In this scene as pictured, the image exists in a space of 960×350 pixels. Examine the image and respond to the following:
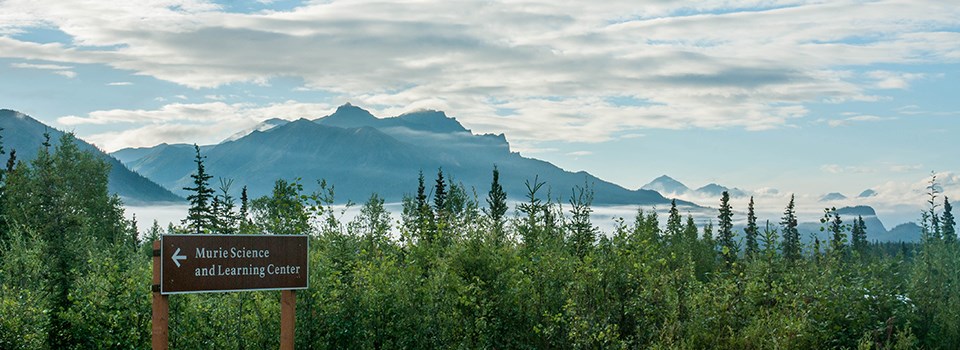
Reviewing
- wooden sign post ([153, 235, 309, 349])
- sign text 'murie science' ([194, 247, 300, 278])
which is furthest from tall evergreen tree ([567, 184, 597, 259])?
sign text 'murie science' ([194, 247, 300, 278])

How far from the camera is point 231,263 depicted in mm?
12562

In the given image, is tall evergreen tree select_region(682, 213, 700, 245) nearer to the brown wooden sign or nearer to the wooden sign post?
the wooden sign post

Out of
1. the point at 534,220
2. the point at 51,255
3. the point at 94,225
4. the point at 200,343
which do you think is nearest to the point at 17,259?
the point at 51,255

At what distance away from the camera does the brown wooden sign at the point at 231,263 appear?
12156 mm

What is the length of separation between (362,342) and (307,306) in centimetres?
100

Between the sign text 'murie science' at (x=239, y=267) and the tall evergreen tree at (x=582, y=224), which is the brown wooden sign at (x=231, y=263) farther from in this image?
the tall evergreen tree at (x=582, y=224)

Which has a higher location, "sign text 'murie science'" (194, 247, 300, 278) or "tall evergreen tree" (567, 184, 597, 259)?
"tall evergreen tree" (567, 184, 597, 259)

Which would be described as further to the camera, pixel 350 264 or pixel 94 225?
Answer: pixel 94 225

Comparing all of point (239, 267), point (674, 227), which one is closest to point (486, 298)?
point (239, 267)

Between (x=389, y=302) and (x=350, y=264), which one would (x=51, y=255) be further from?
(x=389, y=302)

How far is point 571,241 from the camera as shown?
18.1 metres

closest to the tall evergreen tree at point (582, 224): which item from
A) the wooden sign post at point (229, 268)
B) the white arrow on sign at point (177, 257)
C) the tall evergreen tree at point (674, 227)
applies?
the wooden sign post at point (229, 268)

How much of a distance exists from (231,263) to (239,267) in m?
0.12

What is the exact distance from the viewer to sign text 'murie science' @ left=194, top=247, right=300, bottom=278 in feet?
40.5
